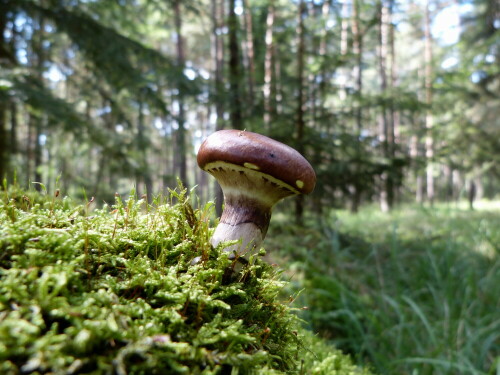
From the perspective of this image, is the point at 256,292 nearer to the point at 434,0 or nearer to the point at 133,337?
the point at 133,337

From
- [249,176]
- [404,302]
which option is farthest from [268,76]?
[249,176]

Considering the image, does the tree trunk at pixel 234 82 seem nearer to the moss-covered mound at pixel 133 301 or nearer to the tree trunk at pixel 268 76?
the tree trunk at pixel 268 76

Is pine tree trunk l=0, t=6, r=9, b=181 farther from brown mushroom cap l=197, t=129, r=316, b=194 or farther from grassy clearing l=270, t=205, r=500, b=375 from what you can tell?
brown mushroom cap l=197, t=129, r=316, b=194

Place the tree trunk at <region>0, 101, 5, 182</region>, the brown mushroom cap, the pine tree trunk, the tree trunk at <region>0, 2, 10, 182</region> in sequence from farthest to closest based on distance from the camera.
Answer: the tree trunk at <region>0, 101, 5, 182</region>, the pine tree trunk, the tree trunk at <region>0, 2, 10, 182</region>, the brown mushroom cap

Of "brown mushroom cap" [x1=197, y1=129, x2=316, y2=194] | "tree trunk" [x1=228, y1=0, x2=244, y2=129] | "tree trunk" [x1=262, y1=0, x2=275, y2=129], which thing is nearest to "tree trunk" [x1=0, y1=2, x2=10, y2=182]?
"tree trunk" [x1=228, y1=0, x2=244, y2=129]

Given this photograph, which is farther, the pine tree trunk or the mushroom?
the pine tree trunk

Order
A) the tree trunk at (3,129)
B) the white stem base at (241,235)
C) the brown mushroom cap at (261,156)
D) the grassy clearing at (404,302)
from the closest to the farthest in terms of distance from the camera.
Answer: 1. the brown mushroom cap at (261,156)
2. the white stem base at (241,235)
3. the grassy clearing at (404,302)
4. the tree trunk at (3,129)

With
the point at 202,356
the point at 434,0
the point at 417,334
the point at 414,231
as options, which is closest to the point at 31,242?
the point at 202,356

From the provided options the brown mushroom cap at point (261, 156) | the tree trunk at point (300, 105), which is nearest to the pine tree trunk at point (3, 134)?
the tree trunk at point (300, 105)
